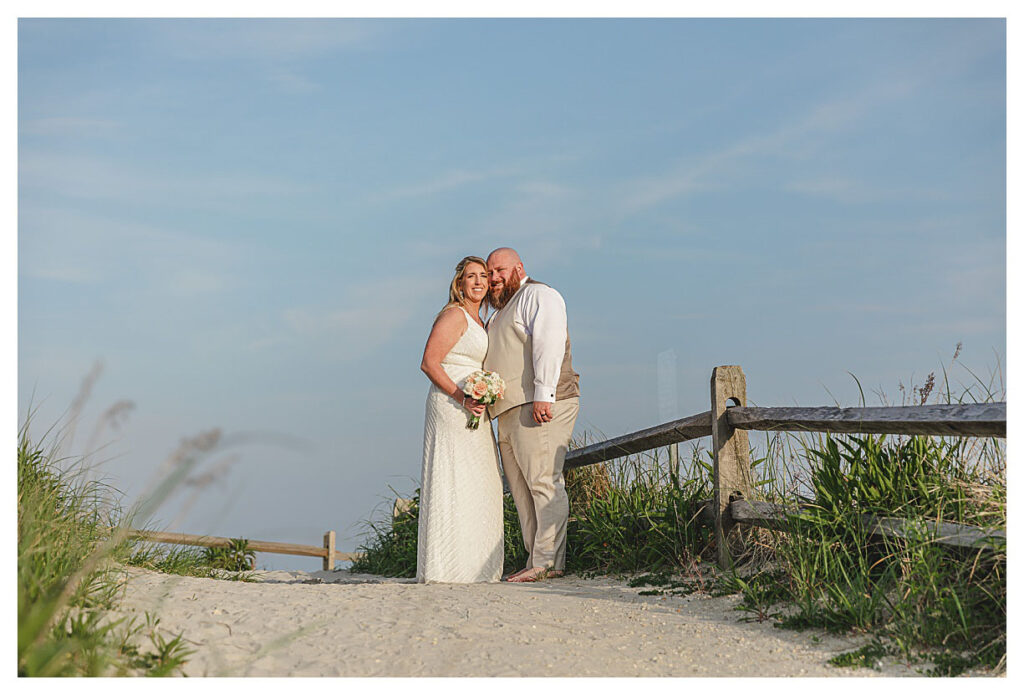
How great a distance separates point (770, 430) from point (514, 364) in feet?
7.18

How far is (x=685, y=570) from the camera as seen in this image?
6305 millimetres

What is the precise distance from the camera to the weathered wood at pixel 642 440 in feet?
21.9

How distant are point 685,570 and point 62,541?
409 cm

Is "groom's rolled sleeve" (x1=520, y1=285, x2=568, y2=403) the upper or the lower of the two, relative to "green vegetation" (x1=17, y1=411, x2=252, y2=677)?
upper

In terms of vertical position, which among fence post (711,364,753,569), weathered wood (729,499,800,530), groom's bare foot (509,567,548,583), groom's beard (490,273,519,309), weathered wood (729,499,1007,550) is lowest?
groom's bare foot (509,567,548,583)

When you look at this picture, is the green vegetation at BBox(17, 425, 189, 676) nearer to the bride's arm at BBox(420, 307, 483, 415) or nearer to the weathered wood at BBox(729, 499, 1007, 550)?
the bride's arm at BBox(420, 307, 483, 415)

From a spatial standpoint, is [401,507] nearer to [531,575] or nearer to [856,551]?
[531,575]

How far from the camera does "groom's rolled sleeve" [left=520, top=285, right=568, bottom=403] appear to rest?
276 inches

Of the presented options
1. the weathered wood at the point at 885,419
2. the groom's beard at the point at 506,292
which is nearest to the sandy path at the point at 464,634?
the weathered wood at the point at 885,419

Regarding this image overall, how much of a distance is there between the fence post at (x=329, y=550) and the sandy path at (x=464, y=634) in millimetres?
5454

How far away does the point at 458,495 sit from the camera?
23.6 ft

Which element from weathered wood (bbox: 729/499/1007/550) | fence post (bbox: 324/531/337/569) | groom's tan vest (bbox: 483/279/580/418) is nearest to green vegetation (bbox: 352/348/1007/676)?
weathered wood (bbox: 729/499/1007/550)

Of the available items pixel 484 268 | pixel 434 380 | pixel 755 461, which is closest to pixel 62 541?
pixel 434 380

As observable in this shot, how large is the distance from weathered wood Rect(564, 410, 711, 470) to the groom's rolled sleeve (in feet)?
2.97
